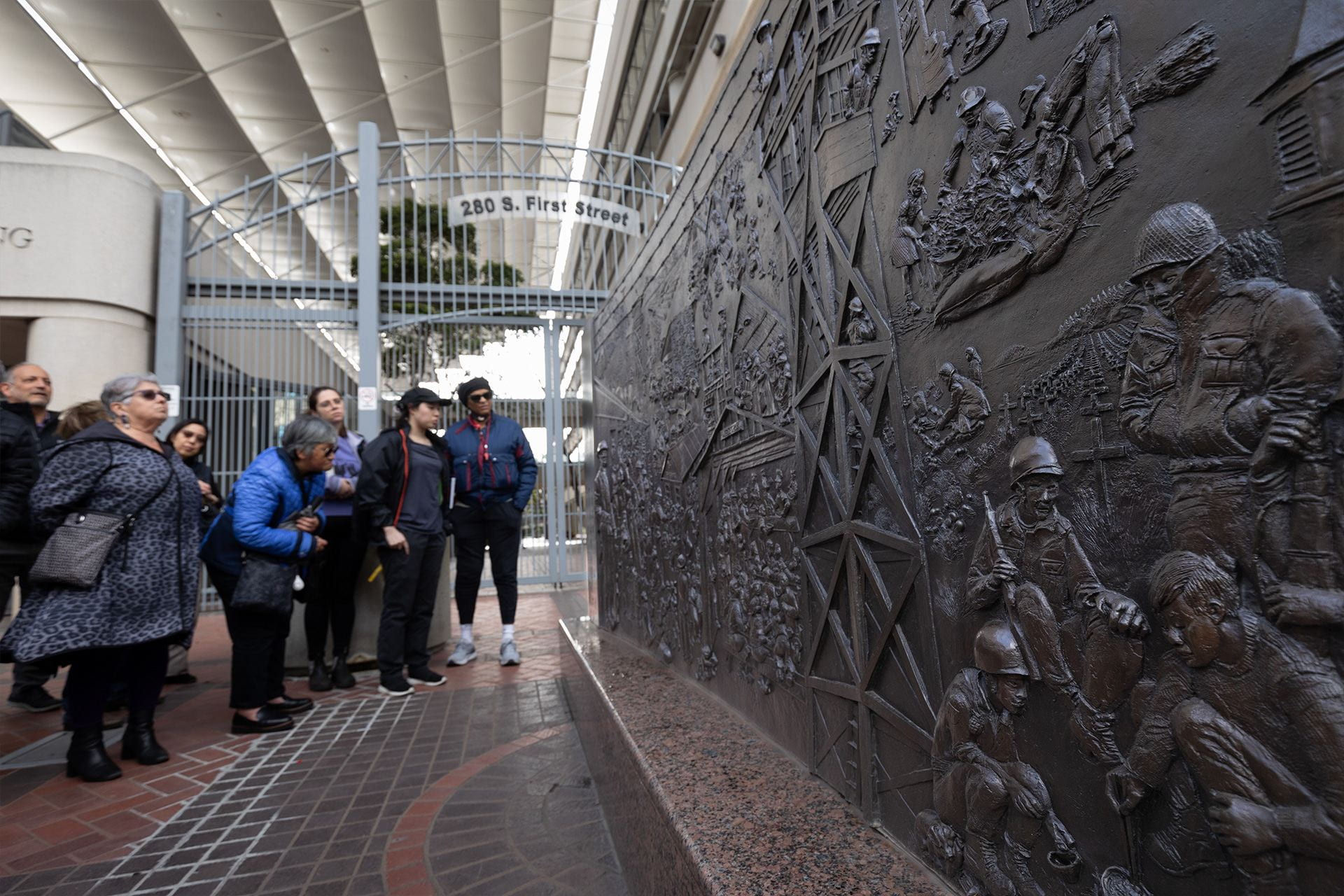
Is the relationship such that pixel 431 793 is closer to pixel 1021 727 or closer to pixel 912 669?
pixel 912 669

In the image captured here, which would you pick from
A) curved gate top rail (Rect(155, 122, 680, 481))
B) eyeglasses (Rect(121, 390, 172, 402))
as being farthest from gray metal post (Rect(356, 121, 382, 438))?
eyeglasses (Rect(121, 390, 172, 402))

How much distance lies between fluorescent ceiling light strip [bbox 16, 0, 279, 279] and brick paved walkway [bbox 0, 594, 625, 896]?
662 centimetres

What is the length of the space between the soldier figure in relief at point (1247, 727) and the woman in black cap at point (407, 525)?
4.36m

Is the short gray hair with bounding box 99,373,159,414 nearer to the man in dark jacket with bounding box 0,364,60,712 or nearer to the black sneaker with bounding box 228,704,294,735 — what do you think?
the man in dark jacket with bounding box 0,364,60,712

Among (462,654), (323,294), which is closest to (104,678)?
A: (462,654)

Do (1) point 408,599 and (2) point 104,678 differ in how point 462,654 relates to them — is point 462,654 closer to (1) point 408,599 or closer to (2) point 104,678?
(1) point 408,599

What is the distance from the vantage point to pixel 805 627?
218 centimetres

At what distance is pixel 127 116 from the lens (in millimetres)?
17422

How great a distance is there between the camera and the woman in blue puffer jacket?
3.84 meters

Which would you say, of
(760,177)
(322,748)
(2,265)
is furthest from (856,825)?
(2,265)

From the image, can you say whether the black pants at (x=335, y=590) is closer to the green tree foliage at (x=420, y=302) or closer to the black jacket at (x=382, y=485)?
the black jacket at (x=382, y=485)

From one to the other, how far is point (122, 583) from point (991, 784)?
372 cm

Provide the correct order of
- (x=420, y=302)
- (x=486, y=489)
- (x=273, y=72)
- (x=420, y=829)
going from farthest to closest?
(x=273, y=72) < (x=420, y=302) < (x=486, y=489) < (x=420, y=829)

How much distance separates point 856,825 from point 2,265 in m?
10.4
